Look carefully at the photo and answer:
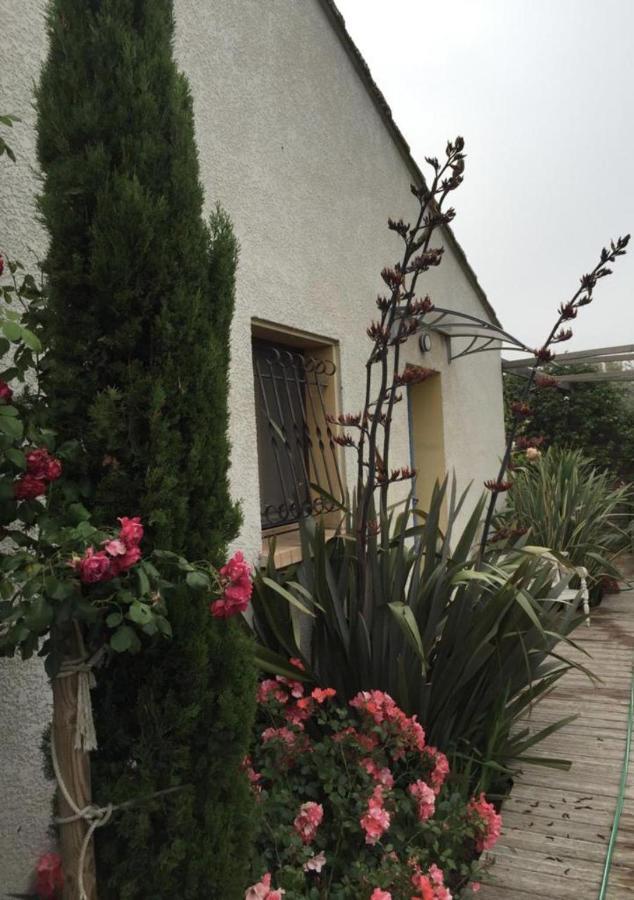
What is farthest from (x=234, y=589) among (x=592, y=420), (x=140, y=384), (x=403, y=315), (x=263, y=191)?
(x=592, y=420)

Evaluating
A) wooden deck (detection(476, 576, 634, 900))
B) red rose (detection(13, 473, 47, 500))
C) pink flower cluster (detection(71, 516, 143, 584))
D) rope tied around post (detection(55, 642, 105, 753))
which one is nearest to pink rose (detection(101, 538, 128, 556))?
pink flower cluster (detection(71, 516, 143, 584))

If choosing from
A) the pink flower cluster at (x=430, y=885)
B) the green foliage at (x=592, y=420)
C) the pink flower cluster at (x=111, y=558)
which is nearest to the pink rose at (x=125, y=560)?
the pink flower cluster at (x=111, y=558)

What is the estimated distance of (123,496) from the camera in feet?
5.64

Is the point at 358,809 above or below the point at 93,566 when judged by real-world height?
below

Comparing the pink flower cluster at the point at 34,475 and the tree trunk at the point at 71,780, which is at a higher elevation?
the pink flower cluster at the point at 34,475

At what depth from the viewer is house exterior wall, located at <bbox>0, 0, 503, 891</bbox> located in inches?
84.0

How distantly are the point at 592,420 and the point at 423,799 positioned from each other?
11.0 m

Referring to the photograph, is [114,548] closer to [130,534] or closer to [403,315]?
[130,534]

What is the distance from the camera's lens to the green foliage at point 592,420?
1238 cm

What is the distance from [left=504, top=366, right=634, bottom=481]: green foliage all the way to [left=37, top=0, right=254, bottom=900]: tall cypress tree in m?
11.2

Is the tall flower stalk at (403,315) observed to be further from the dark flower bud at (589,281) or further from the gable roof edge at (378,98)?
the gable roof edge at (378,98)

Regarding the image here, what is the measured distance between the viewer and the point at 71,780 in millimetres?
1620

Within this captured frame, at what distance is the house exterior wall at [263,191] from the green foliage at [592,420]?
25.6ft

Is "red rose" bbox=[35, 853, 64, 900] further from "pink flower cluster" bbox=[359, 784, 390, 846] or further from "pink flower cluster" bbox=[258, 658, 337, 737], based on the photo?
"pink flower cluster" bbox=[258, 658, 337, 737]
